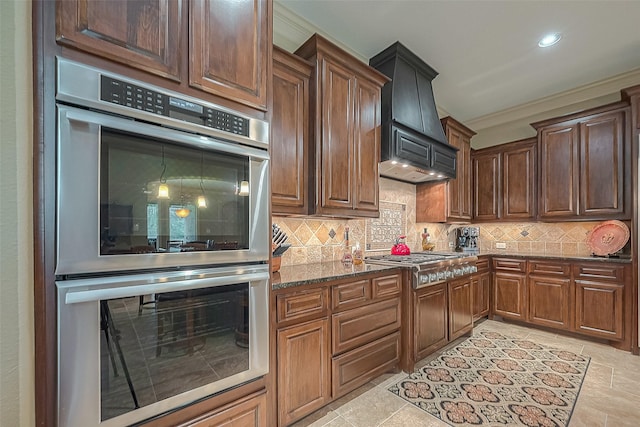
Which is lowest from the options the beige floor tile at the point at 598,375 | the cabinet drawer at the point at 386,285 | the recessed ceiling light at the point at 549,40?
the beige floor tile at the point at 598,375

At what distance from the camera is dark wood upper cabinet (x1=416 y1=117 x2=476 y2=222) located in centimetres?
347

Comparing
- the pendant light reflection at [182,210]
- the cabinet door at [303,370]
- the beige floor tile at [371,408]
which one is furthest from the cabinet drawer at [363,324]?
the pendant light reflection at [182,210]

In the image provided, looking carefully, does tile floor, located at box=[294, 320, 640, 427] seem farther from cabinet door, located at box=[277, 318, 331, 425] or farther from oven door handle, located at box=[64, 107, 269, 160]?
oven door handle, located at box=[64, 107, 269, 160]

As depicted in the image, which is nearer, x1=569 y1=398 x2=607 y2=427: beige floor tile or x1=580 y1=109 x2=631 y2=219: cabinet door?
x1=569 y1=398 x2=607 y2=427: beige floor tile

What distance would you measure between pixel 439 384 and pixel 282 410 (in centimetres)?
133

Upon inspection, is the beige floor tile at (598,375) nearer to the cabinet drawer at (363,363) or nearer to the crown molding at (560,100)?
the cabinet drawer at (363,363)

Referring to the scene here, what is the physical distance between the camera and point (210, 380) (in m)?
1.14

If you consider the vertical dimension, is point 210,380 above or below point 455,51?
below

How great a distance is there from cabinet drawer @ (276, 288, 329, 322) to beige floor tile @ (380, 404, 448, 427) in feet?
2.73

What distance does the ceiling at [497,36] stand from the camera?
7.29ft

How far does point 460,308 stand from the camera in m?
2.86

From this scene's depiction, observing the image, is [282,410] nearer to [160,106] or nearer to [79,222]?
[79,222]

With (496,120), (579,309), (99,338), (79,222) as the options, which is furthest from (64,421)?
(496,120)

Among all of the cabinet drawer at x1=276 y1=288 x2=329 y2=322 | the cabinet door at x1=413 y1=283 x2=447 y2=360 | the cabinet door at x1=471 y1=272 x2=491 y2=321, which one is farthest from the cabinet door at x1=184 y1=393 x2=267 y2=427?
the cabinet door at x1=471 y1=272 x2=491 y2=321
